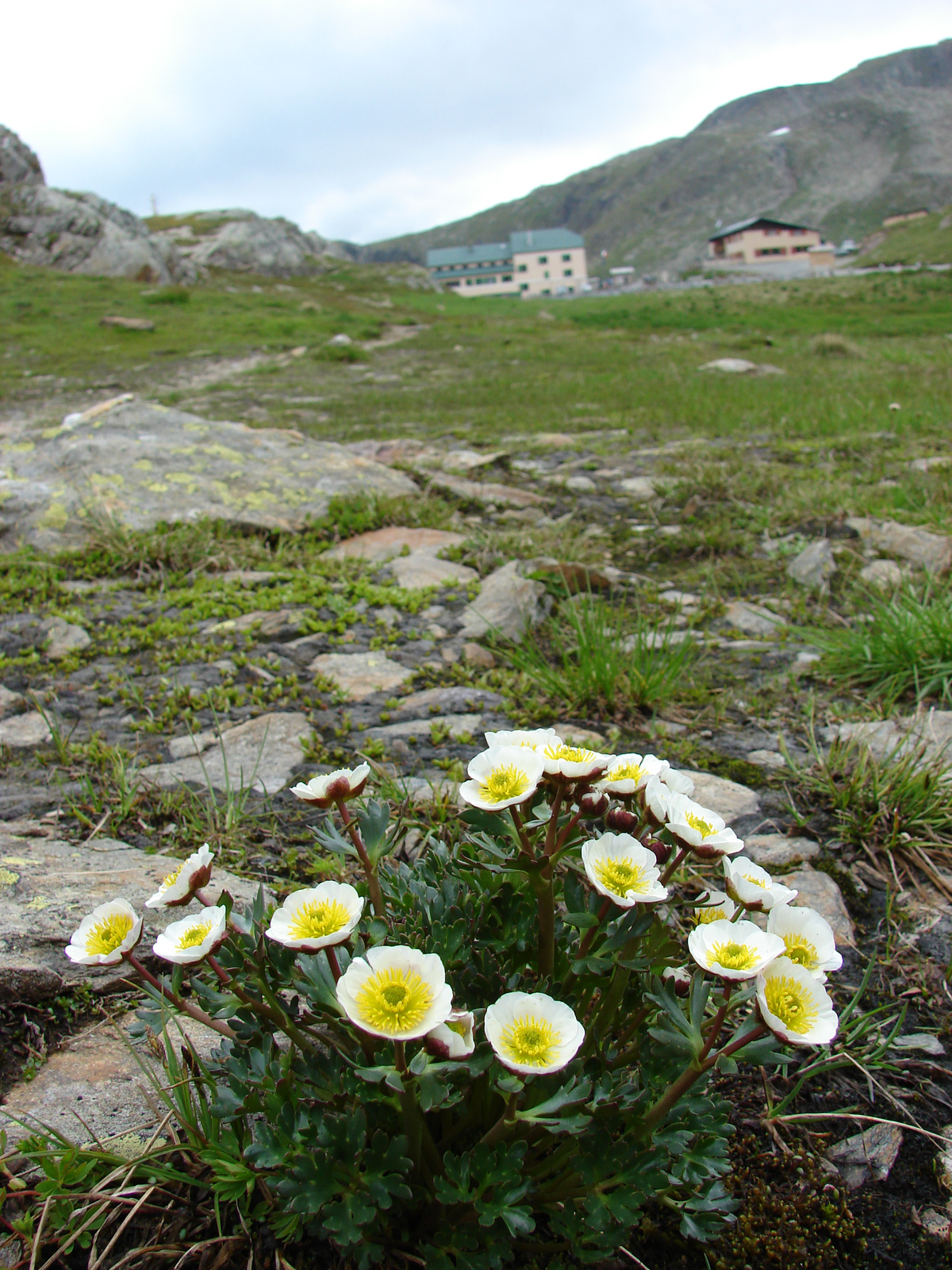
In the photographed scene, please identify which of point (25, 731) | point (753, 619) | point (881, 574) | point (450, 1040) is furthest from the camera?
point (881, 574)

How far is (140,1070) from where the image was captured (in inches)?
55.3

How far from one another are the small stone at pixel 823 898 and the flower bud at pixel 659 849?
0.89 m

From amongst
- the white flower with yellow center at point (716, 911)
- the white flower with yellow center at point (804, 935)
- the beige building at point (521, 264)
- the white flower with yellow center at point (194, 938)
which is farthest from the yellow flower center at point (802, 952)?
the beige building at point (521, 264)

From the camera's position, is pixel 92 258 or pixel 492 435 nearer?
pixel 492 435

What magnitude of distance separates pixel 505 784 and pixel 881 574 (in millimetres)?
3607

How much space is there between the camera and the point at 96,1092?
1.35 m

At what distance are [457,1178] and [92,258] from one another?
4527cm

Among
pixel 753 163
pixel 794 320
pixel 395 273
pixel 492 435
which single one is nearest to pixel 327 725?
pixel 492 435

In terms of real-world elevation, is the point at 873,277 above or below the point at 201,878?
above

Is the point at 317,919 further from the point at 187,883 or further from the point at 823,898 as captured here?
the point at 823,898

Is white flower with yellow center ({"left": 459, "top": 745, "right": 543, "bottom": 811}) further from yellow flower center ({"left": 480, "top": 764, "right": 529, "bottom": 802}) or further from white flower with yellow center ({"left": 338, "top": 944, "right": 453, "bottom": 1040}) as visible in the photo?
white flower with yellow center ({"left": 338, "top": 944, "right": 453, "bottom": 1040})

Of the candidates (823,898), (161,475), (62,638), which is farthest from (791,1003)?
(161,475)

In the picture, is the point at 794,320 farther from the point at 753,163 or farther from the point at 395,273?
the point at 753,163

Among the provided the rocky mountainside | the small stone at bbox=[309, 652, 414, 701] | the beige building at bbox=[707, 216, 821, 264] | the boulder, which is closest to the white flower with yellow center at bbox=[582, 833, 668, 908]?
the small stone at bbox=[309, 652, 414, 701]
